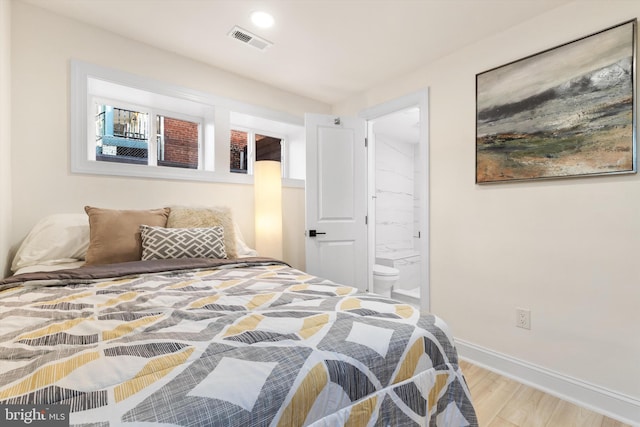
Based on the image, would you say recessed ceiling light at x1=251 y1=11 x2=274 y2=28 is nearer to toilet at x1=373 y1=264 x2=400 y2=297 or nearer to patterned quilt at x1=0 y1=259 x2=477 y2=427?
patterned quilt at x1=0 y1=259 x2=477 y2=427

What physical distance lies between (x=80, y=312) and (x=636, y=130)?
278 cm

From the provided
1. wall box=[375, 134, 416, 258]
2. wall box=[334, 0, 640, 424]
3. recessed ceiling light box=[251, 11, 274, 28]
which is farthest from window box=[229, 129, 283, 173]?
wall box=[375, 134, 416, 258]

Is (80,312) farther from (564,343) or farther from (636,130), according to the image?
(636,130)

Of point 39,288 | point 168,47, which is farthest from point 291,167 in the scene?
point 39,288

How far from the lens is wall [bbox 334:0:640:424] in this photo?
169 centimetres

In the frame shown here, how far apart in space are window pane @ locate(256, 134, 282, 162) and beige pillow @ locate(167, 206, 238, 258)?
1.31 metres

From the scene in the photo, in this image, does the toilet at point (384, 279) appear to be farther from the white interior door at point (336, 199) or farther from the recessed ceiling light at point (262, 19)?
the recessed ceiling light at point (262, 19)

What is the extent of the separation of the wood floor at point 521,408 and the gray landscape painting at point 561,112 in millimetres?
1408

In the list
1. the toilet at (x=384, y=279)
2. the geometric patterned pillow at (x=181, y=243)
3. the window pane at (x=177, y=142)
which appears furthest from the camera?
the toilet at (x=384, y=279)

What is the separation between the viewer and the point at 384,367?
821 mm

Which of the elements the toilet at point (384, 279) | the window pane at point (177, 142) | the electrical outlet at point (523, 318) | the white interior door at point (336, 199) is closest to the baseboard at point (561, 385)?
the electrical outlet at point (523, 318)

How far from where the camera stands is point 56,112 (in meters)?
2.10

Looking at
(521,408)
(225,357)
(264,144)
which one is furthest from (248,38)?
(521,408)

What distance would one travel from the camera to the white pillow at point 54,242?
1795 millimetres
